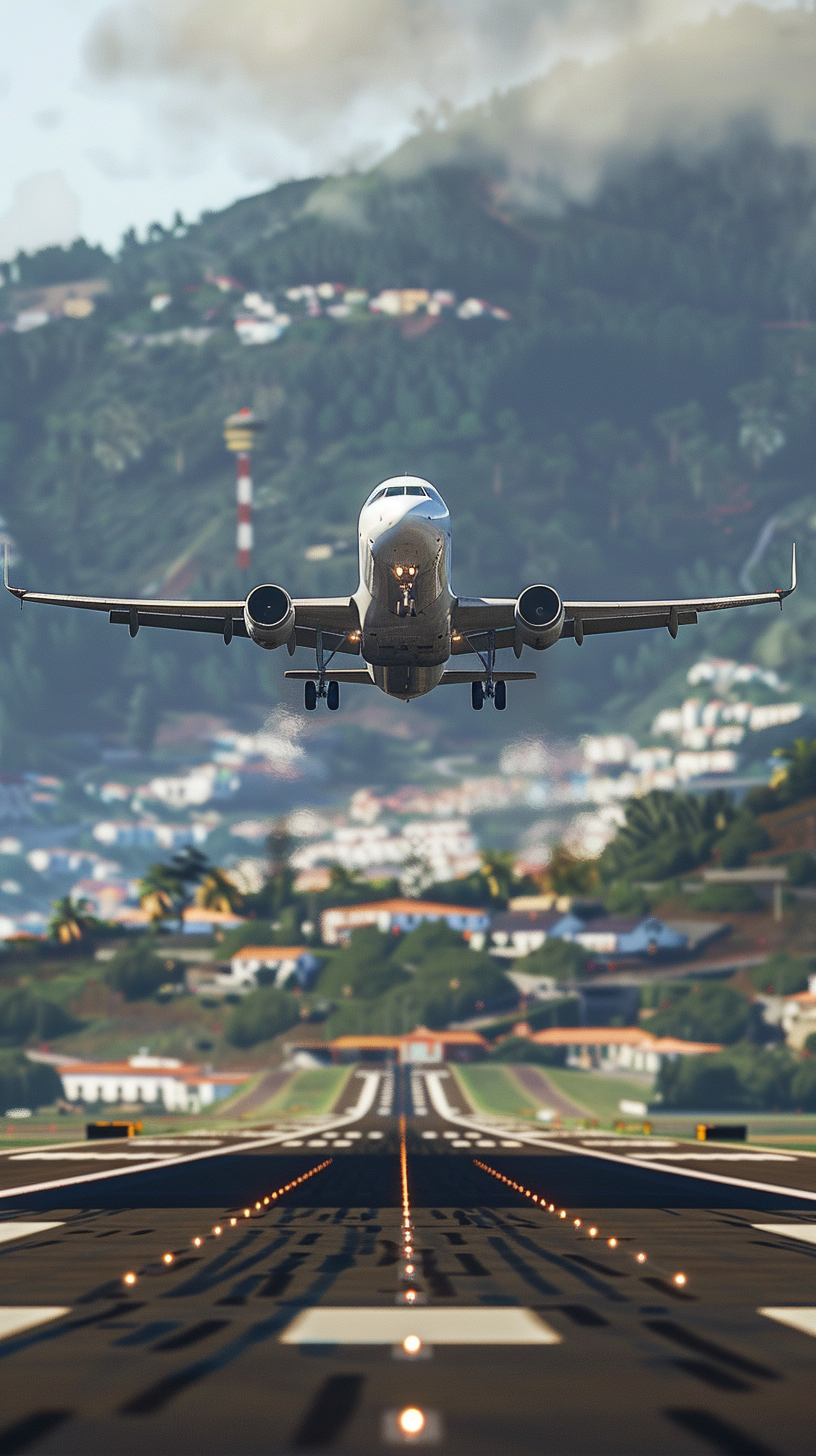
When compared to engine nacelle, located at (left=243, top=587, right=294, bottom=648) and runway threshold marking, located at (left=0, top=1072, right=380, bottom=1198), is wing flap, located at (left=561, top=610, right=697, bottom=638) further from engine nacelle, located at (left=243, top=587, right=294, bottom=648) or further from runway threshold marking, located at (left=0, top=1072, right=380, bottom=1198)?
runway threshold marking, located at (left=0, top=1072, right=380, bottom=1198)

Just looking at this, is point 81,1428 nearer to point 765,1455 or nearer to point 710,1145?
point 765,1455

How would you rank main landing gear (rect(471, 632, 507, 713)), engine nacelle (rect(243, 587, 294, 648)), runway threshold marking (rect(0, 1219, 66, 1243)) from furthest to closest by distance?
main landing gear (rect(471, 632, 507, 713)), engine nacelle (rect(243, 587, 294, 648)), runway threshold marking (rect(0, 1219, 66, 1243))

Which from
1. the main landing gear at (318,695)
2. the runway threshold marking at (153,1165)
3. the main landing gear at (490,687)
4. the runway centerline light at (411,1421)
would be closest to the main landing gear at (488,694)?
the main landing gear at (490,687)

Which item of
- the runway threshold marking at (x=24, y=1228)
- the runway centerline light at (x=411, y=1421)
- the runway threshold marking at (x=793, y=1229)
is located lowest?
the runway threshold marking at (x=793, y=1229)

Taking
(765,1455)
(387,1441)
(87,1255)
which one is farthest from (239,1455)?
(87,1255)

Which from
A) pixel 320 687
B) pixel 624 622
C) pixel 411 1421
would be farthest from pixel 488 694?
pixel 411 1421

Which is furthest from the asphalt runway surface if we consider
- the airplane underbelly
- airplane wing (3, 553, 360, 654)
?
airplane wing (3, 553, 360, 654)

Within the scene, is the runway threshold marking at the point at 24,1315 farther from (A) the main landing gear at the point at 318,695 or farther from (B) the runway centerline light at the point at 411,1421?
(A) the main landing gear at the point at 318,695

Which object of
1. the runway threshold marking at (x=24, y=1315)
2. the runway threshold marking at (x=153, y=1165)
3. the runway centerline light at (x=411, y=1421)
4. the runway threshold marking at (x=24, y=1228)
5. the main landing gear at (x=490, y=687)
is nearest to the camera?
the runway centerline light at (x=411, y=1421)
